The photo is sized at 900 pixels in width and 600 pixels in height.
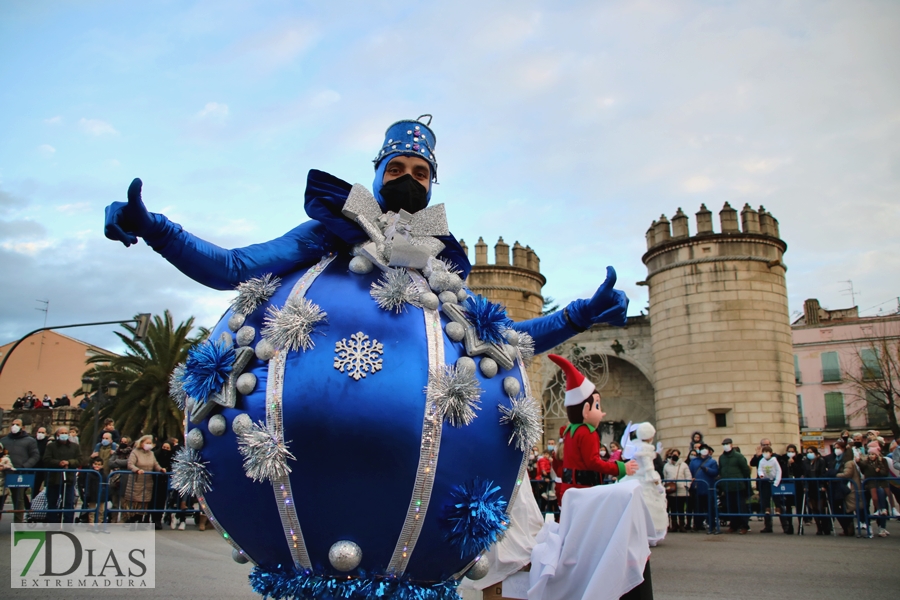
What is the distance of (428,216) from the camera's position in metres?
3.34

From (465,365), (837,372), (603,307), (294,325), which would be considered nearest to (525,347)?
(603,307)

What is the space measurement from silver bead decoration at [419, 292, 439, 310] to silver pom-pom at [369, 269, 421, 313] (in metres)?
0.02

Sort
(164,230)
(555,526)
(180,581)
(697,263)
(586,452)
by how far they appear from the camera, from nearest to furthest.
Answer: (164,230) < (555,526) < (586,452) < (180,581) < (697,263)

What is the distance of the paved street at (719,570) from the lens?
616 centimetres

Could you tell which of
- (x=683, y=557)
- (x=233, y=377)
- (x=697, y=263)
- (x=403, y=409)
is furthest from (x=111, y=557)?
(x=697, y=263)

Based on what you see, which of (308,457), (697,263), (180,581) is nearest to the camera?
(308,457)

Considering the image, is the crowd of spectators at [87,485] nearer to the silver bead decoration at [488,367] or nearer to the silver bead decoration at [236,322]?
the silver bead decoration at [236,322]

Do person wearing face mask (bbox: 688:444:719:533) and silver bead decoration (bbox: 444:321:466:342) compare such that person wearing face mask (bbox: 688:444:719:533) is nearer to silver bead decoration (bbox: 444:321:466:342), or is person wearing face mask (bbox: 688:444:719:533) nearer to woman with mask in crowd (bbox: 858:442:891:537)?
woman with mask in crowd (bbox: 858:442:891:537)

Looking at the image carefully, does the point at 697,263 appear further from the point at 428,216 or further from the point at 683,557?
the point at 428,216

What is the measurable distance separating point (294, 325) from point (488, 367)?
80 centimetres

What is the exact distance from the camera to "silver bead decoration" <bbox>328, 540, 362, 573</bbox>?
2.62m

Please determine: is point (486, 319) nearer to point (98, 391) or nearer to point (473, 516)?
point (473, 516)

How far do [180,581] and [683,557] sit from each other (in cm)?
628

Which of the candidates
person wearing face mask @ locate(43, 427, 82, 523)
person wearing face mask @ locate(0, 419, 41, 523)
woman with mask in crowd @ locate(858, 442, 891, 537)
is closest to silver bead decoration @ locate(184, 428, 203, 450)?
person wearing face mask @ locate(43, 427, 82, 523)
